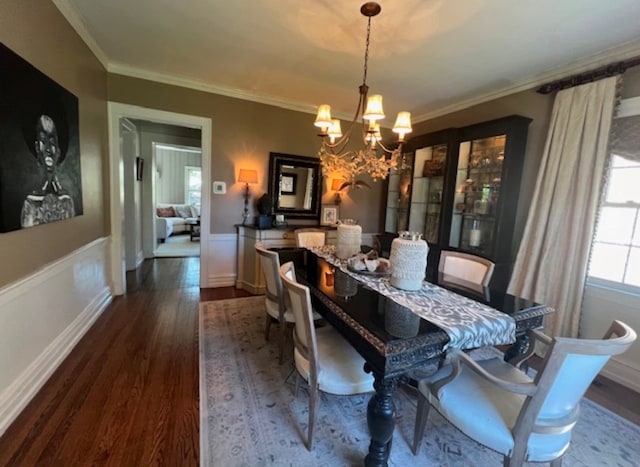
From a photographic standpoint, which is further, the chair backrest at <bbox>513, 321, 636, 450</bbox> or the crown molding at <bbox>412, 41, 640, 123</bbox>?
the crown molding at <bbox>412, 41, 640, 123</bbox>

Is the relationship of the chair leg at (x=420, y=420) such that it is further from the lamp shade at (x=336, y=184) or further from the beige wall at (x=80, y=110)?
the lamp shade at (x=336, y=184)

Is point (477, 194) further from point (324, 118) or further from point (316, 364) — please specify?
point (316, 364)

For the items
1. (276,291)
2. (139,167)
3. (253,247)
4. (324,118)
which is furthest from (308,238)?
(139,167)

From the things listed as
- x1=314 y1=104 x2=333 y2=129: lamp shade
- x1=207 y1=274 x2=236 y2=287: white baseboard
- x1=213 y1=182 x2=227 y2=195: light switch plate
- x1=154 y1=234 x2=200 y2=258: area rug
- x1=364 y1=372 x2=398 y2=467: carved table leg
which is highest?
x1=314 y1=104 x2=333 y2=129: lamp shade

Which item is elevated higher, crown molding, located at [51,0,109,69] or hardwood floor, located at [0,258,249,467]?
crown molding, located at [51,0,109,69]

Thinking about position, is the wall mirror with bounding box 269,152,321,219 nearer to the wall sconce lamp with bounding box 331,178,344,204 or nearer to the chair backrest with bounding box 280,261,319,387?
the wall sconce lamp with bounding box 331,178,344,204

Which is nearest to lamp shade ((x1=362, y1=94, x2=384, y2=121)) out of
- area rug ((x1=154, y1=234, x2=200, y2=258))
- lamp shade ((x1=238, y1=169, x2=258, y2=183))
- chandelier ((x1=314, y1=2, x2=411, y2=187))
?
chandelier ((x1=314, y1=2, x2=411, y2=187))

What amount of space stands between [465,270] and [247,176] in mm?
2731

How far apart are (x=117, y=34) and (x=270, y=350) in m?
3.08

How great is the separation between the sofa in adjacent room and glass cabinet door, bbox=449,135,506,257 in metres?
6.80

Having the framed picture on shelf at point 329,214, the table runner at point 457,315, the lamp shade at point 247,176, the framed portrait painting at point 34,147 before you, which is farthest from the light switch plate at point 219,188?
the table runner at point 457,315

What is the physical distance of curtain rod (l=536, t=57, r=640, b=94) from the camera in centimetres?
226

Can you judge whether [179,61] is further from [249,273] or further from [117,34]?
[249,273]

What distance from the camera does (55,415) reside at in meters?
1.67
